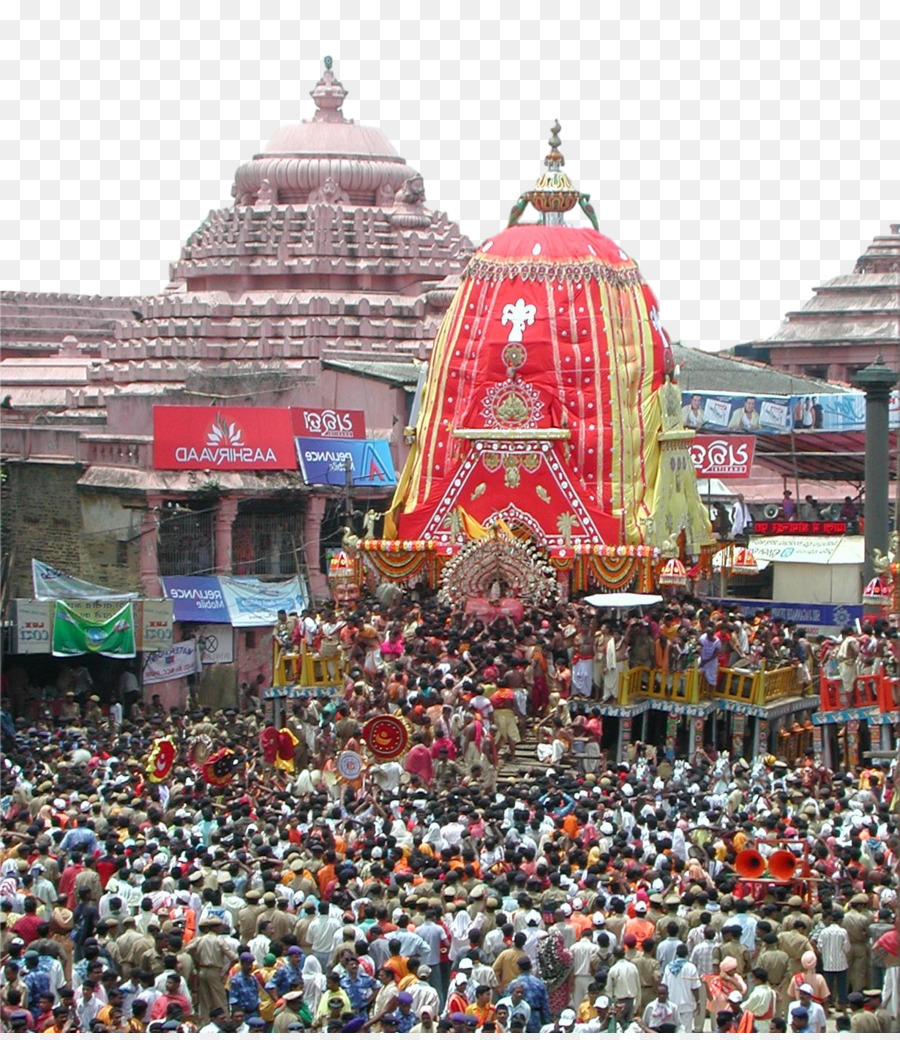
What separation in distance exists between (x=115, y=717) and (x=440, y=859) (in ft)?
51.9

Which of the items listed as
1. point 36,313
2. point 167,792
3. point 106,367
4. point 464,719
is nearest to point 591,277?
point 464,719

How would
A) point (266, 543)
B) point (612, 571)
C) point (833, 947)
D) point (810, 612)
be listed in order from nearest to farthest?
point (833, 947), point (612, 571), point (810, 612), point (266, 543)

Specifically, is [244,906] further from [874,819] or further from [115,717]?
[115,717]

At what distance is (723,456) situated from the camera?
2067 inches

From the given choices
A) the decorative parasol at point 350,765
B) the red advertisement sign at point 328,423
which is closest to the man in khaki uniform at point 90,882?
the decorative parasol at point 350,765

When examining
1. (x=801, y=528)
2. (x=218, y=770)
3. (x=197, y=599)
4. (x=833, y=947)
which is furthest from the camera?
(x=801, y=528)

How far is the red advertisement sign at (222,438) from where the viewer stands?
47406 mm

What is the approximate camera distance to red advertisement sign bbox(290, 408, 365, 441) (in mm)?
49750

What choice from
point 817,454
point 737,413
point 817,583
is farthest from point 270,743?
point 817,454

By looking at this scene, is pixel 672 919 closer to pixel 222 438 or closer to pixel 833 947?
pixel 833 947

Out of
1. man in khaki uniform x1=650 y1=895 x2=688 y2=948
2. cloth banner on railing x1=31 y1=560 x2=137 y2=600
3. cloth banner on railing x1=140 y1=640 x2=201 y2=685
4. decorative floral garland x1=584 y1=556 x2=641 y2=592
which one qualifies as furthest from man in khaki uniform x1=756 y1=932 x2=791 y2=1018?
cloth banner on railing x1=140 y1=640 x2=201 y2=685

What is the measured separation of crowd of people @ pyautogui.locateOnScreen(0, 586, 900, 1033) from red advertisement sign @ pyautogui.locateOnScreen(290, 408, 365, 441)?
1267 centimetres

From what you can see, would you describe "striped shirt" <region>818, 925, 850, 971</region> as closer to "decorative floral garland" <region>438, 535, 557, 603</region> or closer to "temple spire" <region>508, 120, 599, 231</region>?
"decorative floral garland" <region>438, 535, 557, 603</region>

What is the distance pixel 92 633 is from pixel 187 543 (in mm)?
5258
